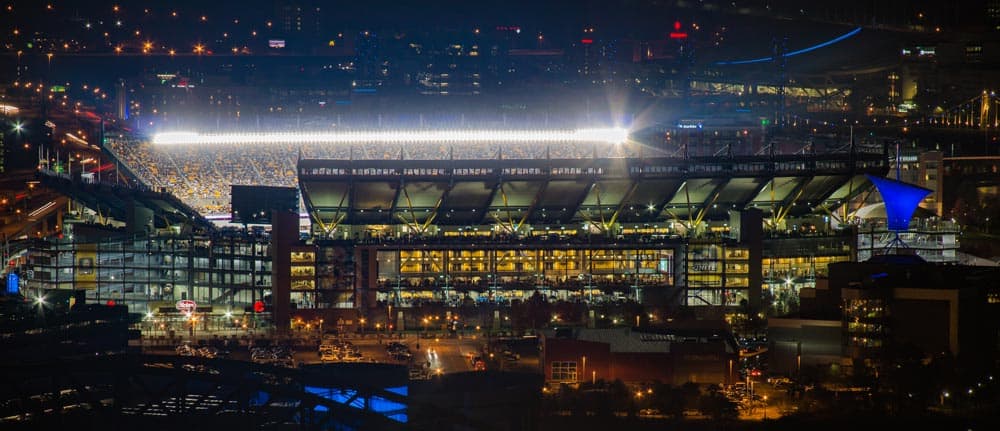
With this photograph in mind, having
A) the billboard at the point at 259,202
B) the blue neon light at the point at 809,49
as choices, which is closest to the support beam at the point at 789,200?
the billboard at the point at 259,202

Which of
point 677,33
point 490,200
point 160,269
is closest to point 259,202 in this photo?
point 160,269

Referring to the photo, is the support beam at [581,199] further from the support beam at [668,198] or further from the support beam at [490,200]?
the support beam at [668,198]

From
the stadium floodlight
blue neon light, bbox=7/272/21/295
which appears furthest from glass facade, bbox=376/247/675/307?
the stadium floodlight

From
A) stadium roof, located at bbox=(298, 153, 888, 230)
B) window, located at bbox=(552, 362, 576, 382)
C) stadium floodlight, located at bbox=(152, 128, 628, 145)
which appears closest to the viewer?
window, located at bbox=(552, 362, 576, 382)

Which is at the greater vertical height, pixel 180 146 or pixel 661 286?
pixel 180 146

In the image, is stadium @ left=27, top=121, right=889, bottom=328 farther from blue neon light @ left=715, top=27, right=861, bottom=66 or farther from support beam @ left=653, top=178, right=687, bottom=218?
blue neon light @ left=715, top=27, right=861, bottom=66

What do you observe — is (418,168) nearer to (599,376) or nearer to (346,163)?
(346,163)

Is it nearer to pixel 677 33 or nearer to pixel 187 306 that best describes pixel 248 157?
pixel 187 306

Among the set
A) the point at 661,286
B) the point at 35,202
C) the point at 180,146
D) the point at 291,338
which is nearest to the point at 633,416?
the point at 291,338
